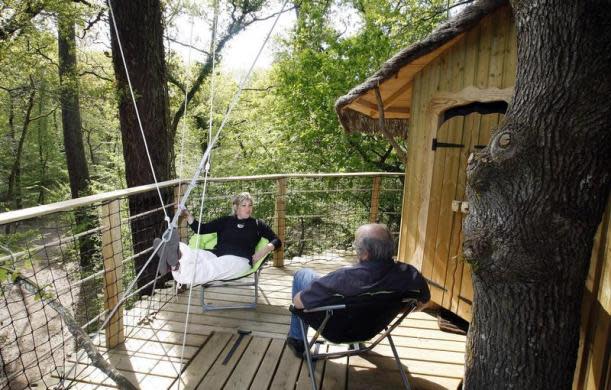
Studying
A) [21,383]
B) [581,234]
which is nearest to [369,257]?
[581,234]

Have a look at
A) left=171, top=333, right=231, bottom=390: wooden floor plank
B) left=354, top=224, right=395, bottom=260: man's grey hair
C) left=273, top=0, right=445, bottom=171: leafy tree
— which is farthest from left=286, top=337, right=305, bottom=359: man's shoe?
left=273, top=0, right=445, bottom=171: leafy tree

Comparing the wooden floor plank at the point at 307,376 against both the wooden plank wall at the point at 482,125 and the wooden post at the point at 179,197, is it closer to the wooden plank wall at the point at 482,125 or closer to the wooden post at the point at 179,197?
the wooden plank wall at the point at 482,125

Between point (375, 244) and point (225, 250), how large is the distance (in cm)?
178

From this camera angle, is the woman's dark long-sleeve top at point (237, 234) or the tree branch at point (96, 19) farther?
the tree branch at point (96, 19)

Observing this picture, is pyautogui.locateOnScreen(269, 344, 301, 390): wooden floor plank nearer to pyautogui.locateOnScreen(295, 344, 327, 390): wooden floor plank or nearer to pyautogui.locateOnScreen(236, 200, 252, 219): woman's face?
pyautogui.locateOnScreen(295, 344, 327, 390): wooden floor plank

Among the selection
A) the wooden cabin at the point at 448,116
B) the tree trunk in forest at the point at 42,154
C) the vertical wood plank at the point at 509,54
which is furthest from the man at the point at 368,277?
the tree trunk in forest at the point at 42,154

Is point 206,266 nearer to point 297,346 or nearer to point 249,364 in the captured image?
point 249,364

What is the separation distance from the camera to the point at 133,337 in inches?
117

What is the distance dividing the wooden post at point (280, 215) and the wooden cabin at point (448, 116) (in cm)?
117

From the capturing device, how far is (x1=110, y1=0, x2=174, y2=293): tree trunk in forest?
4426 mm

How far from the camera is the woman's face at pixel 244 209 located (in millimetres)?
3535

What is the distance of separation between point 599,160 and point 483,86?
59.5 inches

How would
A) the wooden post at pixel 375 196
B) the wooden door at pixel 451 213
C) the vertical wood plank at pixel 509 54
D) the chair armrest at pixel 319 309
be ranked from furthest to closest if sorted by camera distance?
the wooden post at pixel 375 196, the wooden door at pixel 451 213, the vertical wood plank at pixel 509 54, the chair armrest at pixel 319 309

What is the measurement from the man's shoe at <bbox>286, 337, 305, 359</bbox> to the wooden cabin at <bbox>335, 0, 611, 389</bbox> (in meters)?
1.25
